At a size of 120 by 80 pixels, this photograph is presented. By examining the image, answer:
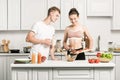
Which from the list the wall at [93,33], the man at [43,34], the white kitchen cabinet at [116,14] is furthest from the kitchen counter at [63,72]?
the wall at [93,33]

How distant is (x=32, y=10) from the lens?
5.53 metres

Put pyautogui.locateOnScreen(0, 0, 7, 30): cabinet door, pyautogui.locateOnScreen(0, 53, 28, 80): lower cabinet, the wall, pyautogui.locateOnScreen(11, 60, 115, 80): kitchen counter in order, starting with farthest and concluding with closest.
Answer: the wall, pyautogui.locateOnScreen(0, 0, 7, 30): cabinet door, pyautogui.locateOnScreen(0, 53, 28, 80): lower cabinet, pyautogui.locateOnScreen(11, 60, 115, 80): kitchen counter

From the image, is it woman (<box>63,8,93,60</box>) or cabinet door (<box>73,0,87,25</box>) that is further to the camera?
cabinet door (<box>73,0,87,25</box>)

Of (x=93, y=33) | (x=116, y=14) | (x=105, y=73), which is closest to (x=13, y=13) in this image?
(x=93, y=33)

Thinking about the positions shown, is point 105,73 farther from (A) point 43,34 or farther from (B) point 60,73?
(A) point 43,34

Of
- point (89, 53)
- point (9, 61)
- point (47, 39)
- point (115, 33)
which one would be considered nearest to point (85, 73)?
point (47, 39)

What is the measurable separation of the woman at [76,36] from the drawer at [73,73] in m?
0.37

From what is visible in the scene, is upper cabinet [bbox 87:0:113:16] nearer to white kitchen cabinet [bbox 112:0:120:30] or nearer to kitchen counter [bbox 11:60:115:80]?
white kitchen cabinet [bbox 112:0:120:30]

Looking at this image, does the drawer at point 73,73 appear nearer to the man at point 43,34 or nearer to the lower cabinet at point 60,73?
the lower cabinet at point 60,73

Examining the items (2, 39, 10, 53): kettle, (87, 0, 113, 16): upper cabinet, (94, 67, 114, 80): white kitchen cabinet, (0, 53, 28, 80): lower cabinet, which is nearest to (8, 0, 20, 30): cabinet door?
(2, 39, 10, 53): kettle

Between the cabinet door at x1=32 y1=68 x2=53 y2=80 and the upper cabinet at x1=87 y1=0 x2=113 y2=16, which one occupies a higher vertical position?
the upper cabinet at x1=87 y1=0 x2=113 y2=16

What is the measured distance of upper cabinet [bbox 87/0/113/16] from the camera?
219 inches

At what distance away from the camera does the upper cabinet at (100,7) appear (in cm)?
556

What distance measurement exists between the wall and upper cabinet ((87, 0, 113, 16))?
299 mm
